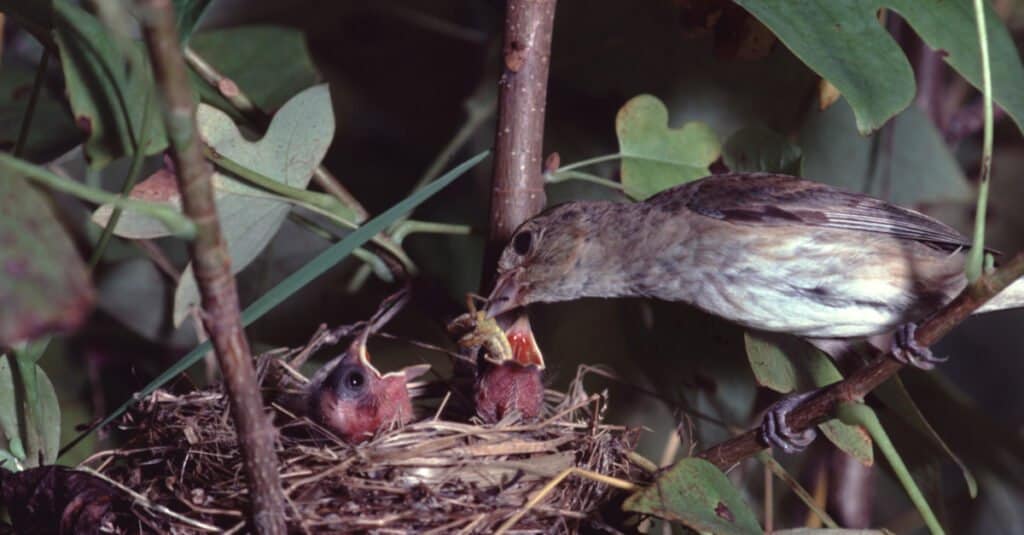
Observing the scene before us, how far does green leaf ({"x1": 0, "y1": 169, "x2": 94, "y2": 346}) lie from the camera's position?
0.98 metres

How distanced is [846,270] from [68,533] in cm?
139

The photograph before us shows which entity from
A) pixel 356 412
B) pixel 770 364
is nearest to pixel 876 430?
pixel 770 364

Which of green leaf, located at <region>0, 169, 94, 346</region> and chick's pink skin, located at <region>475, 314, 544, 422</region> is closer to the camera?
green leaf, located at <region>0, 169, 94, 346</region>

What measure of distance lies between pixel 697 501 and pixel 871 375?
0.29 meters

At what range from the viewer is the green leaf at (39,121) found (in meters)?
2.38

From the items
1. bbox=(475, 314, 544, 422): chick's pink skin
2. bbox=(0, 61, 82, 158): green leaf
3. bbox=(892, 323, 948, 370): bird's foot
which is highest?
bbox=(0, 61, 82, 158): green leaf

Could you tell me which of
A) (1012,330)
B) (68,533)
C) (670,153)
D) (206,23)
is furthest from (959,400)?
(206,23)

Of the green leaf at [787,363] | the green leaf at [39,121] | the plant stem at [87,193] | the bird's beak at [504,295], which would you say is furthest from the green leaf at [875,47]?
the green leaf at [39,121]

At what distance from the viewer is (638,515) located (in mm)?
1823

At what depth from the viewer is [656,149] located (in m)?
2.17

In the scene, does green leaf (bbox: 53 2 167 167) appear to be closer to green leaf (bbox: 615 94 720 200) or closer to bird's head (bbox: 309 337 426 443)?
bird's head (bbox: 309 337 426 443)

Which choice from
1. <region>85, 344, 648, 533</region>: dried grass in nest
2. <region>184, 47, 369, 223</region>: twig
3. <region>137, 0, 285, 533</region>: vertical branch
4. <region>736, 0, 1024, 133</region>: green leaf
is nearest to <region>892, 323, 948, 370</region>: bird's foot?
<region>736, 0, 1024, 133</region>: green leaf

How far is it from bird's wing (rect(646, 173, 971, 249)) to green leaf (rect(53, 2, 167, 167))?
3.35 ft

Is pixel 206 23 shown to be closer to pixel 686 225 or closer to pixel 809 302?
pixel 686 225
